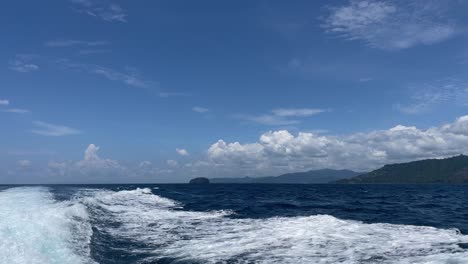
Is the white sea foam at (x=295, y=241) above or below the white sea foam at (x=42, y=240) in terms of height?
below

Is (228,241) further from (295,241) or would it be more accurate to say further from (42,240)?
(42,240)

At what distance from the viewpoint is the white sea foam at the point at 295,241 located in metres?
14.6

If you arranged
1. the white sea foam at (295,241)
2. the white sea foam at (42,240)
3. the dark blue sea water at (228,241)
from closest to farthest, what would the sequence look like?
the white sea foam at (42,240), the dark blue sea water at (228,241), the white sea foam at (295,241)

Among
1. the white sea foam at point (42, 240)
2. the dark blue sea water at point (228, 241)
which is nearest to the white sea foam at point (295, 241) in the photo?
the dark blue sea water at point (228, 241)

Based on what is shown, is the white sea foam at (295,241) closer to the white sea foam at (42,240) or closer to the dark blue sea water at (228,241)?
Answer: the dark blue sea water at (228,241)

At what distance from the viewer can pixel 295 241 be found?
17906mm

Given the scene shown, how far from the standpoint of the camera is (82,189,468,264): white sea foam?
14.6m

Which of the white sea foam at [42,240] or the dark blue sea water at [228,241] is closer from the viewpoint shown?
the white sea foam at [42,240]

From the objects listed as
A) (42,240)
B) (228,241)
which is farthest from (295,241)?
(42,240)

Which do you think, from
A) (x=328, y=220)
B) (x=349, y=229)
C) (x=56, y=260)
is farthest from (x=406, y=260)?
(x=56, y=260)

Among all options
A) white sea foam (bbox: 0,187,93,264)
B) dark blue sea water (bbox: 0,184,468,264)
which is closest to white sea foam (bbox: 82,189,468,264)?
dark blue sea water (bbox: 0,184,468,264)

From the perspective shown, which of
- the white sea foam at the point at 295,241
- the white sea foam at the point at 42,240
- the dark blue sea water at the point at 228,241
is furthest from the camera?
the white sea foam at the point at 295,241

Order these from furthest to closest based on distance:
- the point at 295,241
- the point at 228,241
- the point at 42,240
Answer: the point at 228,241 < the point at 295,241 < the point at 42,240

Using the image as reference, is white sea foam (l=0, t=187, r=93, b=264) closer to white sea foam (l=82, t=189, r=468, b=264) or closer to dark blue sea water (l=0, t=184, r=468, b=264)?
dark blue sea water (l=0, t=184, r=468, b=264)
